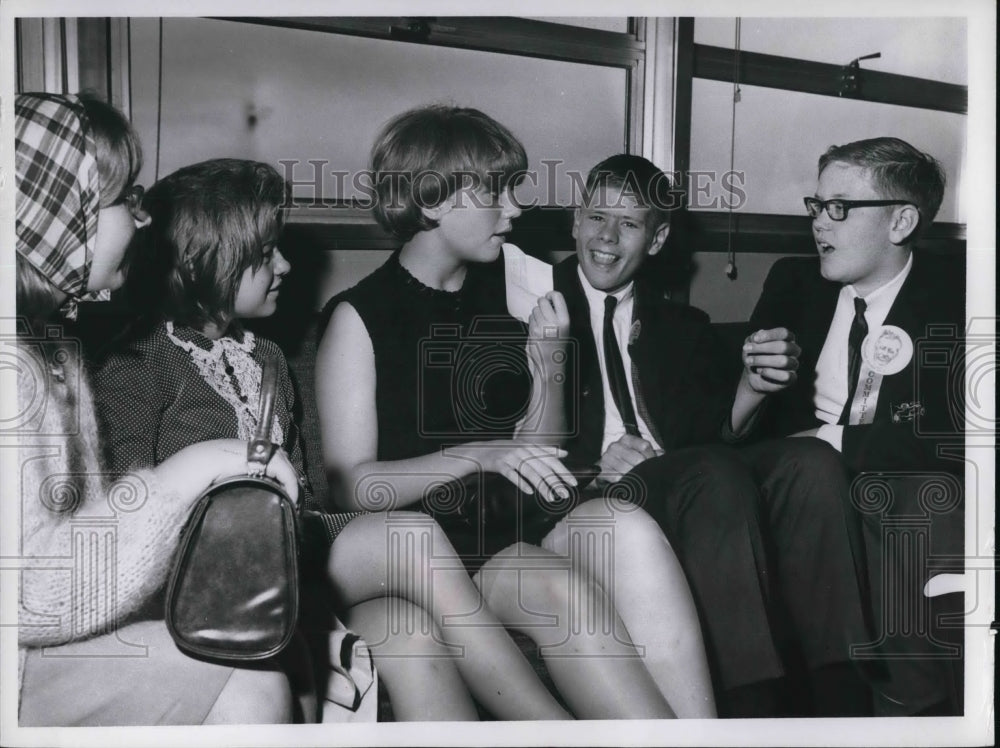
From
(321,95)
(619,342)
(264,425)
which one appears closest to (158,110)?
(321,95)

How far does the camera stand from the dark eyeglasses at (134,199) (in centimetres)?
191

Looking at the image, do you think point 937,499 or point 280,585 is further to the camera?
point 937,499

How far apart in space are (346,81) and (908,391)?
54.7 inches

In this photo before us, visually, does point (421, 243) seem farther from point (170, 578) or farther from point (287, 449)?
point (170, 578)

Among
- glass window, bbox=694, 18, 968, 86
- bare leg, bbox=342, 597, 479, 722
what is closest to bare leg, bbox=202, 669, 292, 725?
bare leg, bbox=342, 597, 479, 722

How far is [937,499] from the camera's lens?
212 cm

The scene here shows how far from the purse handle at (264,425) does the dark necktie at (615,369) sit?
703 mm

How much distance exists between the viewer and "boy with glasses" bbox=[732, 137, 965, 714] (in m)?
2.08

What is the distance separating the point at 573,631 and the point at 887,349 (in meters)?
0.93

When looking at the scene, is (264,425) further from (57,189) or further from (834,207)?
(834,207)

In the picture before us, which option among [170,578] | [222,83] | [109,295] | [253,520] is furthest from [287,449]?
[222,83]

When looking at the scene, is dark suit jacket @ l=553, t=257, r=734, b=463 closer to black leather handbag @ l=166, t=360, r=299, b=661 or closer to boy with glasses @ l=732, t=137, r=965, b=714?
boy with glasses @ l=732, t=137, r=965, b=714

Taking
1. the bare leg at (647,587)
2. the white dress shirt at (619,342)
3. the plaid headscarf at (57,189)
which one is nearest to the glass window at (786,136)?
the white dress shirt at (619,342)

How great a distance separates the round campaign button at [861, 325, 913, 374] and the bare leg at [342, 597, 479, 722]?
44.0 inches
